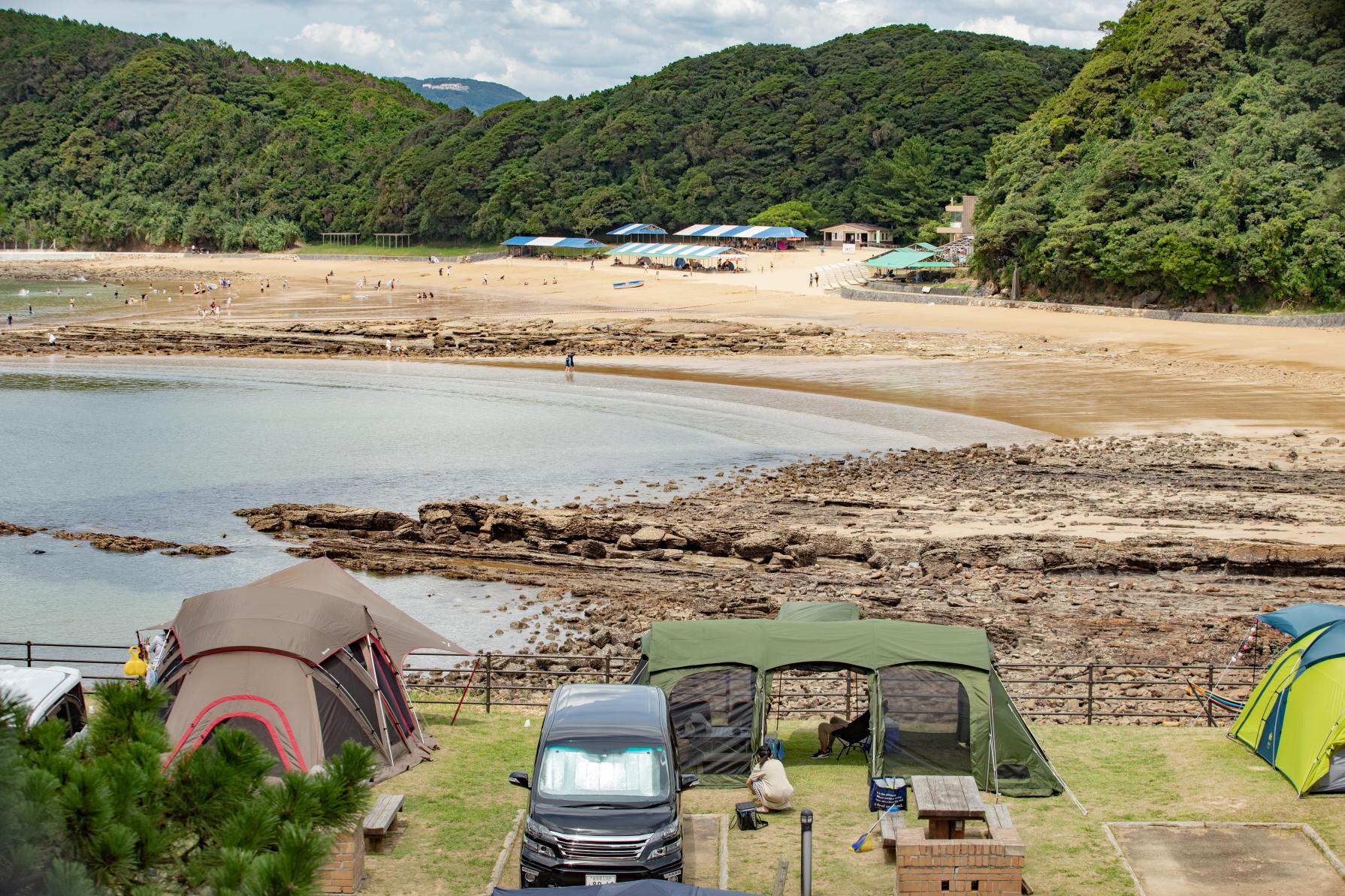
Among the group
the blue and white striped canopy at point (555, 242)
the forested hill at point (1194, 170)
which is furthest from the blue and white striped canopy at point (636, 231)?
the forested hill at point (1194, 170)

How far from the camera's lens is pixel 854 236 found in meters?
112

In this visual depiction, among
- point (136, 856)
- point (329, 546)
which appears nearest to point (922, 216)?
point (329, 546)

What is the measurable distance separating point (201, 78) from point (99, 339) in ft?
439

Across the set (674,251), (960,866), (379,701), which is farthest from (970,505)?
(674,251)

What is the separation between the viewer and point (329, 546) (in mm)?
25078

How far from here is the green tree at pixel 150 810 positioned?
4289mm

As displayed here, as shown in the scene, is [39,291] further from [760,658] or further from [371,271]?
[760,658]

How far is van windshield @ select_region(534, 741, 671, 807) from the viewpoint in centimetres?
951

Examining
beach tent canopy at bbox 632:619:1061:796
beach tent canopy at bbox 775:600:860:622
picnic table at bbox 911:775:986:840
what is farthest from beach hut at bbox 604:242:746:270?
picnic table at bbox 911:775:986:840

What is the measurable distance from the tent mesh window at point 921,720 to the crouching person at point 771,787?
1.24m

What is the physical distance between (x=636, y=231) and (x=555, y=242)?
8.28 m

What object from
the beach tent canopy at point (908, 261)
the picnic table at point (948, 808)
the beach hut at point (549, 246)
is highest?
the beach hut at point (549, 246)

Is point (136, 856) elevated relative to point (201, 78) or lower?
lower

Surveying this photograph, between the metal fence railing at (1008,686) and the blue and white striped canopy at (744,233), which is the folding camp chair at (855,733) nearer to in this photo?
the metal fence railing at (1008,686)
